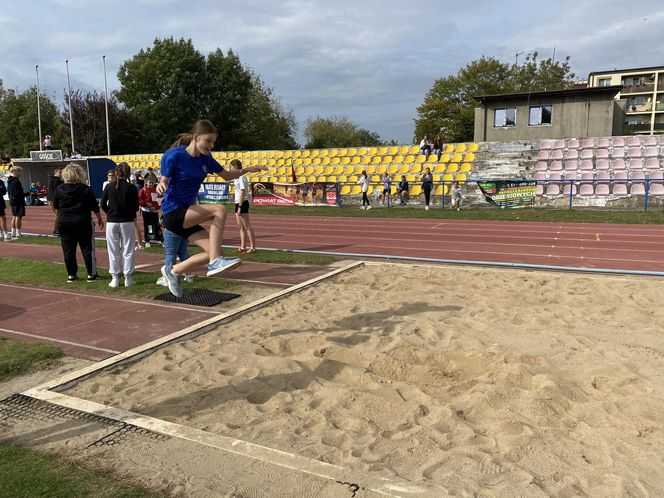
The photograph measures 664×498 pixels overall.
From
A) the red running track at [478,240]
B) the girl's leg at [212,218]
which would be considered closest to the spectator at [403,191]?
the red running track at [478,240]

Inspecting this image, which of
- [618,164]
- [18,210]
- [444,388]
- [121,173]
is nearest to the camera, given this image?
[444,388]

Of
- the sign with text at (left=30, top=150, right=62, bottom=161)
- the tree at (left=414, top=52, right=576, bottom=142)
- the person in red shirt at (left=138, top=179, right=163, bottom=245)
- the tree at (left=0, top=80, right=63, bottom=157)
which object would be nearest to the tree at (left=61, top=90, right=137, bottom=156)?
the tree at (left=0, top=80, right=63, bottom=157)

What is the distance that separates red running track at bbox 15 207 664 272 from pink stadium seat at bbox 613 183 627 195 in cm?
668

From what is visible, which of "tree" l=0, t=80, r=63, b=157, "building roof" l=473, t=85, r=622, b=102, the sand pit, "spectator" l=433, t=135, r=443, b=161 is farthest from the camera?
"tree" l=0, t=80, r=63, b=157

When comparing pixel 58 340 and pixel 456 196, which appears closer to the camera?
pixel 58 340

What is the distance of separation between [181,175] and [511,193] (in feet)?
62.7

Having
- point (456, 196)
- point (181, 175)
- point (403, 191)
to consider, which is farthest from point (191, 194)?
point (403, 191)

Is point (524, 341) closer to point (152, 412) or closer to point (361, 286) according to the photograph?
point (361, 286)

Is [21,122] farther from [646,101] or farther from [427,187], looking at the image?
[646,101]

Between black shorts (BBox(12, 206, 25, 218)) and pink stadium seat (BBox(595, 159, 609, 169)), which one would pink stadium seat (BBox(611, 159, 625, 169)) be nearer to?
pink stadium seat (BBox(595, 159, 609, 169))

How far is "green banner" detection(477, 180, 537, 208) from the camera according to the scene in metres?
21.2

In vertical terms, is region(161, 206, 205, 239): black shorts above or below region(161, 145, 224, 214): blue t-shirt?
below

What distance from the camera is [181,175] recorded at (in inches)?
182

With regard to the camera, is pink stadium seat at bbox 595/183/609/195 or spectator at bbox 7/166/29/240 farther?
pink stadium seat at bbox 595/183/609/195
